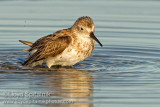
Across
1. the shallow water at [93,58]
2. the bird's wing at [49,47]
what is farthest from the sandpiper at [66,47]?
the shallow water at [93,58]

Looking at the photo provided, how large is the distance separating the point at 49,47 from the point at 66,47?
0.48 meters

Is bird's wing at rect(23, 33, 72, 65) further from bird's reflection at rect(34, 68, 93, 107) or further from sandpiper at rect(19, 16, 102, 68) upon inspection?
bird's reflection at rect(34, 68, 93, 107)

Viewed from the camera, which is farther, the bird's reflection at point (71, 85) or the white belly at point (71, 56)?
the white belly at point (71, 56)

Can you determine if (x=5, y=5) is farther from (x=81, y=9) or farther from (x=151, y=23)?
(x=151, y=23)

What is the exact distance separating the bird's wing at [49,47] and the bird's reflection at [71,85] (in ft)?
1.60

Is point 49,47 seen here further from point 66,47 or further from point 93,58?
point 93,58

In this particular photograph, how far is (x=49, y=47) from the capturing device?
13258 millimetres

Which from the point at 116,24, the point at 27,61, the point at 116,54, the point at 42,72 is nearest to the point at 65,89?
the point at 42,72

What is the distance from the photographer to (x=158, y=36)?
17.1m

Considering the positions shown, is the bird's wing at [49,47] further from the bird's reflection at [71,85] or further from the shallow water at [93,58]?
the bird's reflection at [71,85]

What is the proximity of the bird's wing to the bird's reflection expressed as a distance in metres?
0.49

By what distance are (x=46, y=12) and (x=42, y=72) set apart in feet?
24.6

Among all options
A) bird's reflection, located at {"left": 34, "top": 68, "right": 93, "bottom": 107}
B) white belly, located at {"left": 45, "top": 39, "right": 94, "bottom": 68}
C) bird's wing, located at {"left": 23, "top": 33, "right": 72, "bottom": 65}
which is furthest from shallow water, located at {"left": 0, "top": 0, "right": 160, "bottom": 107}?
bird's wing, located at {"left": 23, "top": 33, "right": 72, "bottom": 65}

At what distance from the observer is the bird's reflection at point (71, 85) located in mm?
10039
